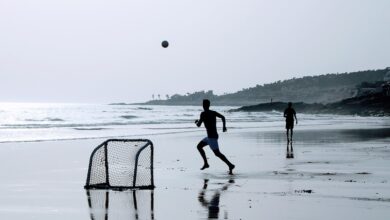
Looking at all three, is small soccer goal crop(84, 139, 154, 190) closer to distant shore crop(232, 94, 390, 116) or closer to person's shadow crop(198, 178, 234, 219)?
person's shadow crop(198, 178, 234, 219)

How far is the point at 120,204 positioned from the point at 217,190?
2.52m

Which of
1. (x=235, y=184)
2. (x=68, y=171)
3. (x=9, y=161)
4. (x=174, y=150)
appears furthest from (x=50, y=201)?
(x=174, y=150)

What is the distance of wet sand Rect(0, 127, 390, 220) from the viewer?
34.2ft

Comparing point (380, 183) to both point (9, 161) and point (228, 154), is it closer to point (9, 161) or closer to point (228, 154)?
point (228, 154)

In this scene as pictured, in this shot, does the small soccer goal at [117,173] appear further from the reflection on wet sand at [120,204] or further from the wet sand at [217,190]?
the reflection on wet sand at [120,204]

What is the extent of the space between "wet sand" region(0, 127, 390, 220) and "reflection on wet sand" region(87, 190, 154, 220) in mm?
15

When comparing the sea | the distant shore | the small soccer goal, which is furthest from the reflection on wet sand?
the distant shore

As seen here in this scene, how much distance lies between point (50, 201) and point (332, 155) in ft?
43.7

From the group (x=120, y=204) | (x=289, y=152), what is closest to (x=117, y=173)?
(x=120, y=204)

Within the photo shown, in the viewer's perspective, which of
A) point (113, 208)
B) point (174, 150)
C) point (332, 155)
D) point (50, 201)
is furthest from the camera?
point (174, 150)

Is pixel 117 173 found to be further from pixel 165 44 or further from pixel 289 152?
pixel 165 44

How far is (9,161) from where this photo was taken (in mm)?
20578

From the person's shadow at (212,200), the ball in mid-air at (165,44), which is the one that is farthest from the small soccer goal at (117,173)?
the ball in mid-air at (165,44)

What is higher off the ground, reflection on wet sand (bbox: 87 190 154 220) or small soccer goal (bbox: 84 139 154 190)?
small soccer goal (bbox: 84 139 154 190)
